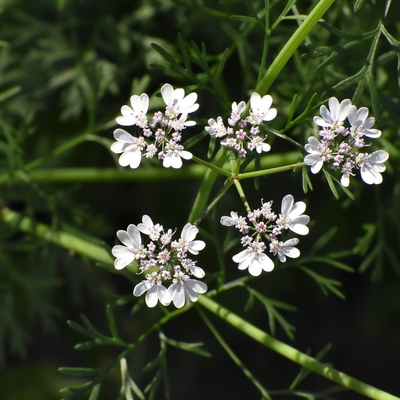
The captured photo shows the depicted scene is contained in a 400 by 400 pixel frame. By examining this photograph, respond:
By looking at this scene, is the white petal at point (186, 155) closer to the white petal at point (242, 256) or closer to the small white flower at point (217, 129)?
the small white flower at point (217, 129)

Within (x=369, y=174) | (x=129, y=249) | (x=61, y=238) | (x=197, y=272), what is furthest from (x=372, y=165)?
(x=61, y=238)

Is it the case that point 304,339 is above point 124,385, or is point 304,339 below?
below

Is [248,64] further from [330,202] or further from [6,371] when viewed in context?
[6,371]

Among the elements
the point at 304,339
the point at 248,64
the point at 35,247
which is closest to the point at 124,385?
the point at 35,247

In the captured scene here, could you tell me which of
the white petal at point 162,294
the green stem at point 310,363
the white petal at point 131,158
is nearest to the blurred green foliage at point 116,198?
the green stem at point 310,363

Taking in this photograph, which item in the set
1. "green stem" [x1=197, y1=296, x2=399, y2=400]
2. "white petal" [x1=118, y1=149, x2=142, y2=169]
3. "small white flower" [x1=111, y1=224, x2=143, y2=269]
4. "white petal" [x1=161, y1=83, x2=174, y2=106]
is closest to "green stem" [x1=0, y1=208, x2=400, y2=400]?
"green stem" [x1=197, y1=296, x2=399, y2=400]

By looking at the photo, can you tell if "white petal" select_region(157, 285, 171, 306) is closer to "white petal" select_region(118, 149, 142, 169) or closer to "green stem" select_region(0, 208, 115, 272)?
"white petal" select_region(118, 149, 142, 169)
